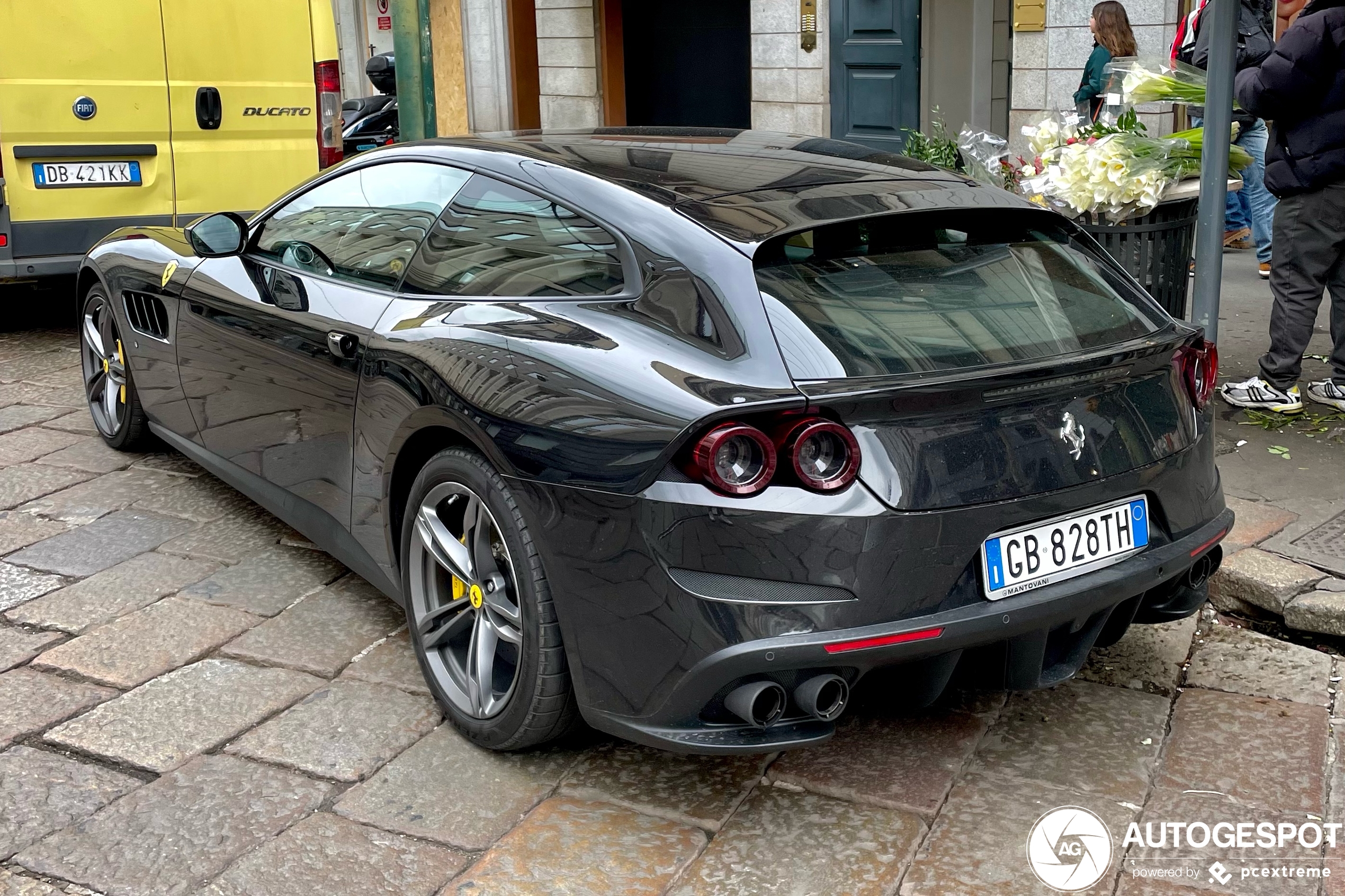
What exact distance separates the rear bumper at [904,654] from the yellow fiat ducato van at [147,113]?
18.6ft

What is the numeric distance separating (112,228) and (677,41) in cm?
766

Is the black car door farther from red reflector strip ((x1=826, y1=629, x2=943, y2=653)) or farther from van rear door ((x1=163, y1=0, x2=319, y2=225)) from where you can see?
van rear door ((x1=163, y1=0, x2=319, y2=225))

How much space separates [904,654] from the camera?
8.68 ft

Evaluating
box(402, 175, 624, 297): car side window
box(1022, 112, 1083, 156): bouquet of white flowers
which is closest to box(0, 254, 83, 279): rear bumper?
box(402, 175, 624, 297): car side window

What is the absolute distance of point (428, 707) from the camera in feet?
11.3

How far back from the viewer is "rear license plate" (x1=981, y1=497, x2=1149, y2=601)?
8.99ft

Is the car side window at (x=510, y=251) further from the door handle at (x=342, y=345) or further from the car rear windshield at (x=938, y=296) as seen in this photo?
the car rear windshield at (x=938, y=296)

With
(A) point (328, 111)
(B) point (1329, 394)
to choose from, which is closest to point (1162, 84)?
(B) point (1329, 394)

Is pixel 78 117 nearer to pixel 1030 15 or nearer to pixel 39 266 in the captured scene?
pixel 39 266

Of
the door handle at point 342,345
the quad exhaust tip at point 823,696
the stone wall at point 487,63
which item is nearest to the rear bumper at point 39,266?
the door handle at point 342,345

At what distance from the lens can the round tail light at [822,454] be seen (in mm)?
2586

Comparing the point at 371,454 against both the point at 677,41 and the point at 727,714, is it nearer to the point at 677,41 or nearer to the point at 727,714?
the point at 727,714

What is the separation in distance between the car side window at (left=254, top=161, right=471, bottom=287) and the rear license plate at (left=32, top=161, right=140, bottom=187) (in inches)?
135

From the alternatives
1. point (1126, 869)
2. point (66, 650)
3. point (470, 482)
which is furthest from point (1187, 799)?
point (66, 650)
